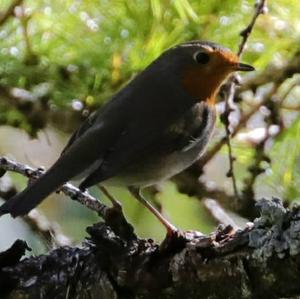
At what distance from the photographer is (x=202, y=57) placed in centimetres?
171

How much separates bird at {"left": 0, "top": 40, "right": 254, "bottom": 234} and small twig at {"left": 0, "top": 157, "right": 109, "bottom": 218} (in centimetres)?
2

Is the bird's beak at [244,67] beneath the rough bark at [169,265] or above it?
beneath

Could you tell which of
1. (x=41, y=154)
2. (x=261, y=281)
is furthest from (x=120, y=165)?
(x=41, y=154)

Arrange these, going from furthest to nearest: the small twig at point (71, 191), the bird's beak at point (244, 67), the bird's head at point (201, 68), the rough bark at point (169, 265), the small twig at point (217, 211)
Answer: the bird's head at point (201, 68), the small twig at point (217, 211), the bird's beak at point (244, 67), the small twig at point (71, 191), the rough bark at point (169, 265)

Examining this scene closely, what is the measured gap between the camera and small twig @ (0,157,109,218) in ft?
4.21

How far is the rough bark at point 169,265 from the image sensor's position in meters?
0.98

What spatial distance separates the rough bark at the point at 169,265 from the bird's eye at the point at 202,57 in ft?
1.78

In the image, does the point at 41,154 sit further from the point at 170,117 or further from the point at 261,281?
the point at 261,281

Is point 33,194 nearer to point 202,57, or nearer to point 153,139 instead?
point 153,139

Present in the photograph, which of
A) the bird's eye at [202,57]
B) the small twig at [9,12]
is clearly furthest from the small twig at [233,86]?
the small twig at [9,12]

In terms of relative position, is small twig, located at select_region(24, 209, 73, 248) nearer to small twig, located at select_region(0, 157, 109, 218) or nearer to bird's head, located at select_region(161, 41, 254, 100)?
small twig, located at select_region(0, 157, 109, 218)

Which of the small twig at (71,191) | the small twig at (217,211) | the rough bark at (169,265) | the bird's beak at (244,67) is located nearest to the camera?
the rough bark at (169,265)

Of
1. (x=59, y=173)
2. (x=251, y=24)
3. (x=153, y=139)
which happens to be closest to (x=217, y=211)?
(x=153, y=139)

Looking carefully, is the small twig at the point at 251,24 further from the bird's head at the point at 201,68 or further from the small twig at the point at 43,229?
the small twig at the point at 43,229
